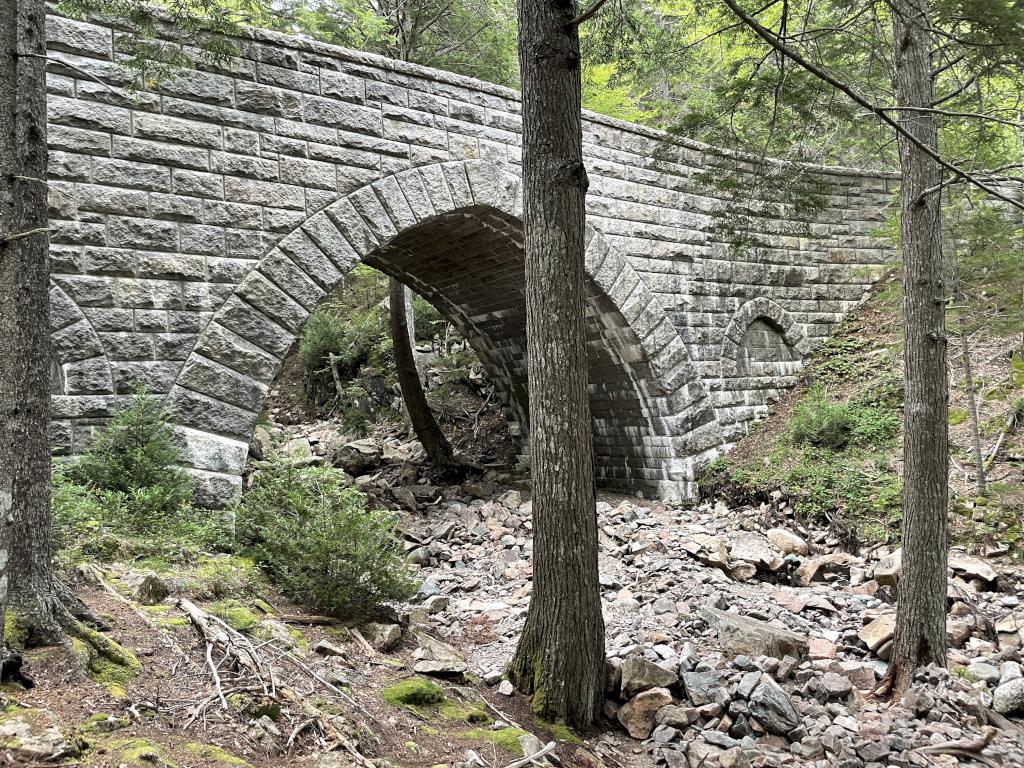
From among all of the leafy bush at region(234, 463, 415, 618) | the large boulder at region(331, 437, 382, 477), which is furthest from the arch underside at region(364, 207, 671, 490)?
the leafy bush at region(234, 463, 415, 618)

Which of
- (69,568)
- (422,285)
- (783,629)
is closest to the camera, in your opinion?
(69,568)

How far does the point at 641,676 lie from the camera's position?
415 centimetres

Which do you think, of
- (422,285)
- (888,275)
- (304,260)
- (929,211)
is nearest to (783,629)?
(929,211)

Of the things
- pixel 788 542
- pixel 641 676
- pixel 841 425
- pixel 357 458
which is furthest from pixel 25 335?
pixel 357 458

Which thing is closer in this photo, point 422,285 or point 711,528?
point 711,528

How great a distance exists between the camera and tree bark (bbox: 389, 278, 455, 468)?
1043 centimetres

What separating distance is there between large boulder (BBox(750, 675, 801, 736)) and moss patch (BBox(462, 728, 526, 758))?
Answer: 143cm

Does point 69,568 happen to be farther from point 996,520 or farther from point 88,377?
point 996,520

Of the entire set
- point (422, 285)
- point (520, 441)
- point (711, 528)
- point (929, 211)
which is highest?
Result: point (422, 285)

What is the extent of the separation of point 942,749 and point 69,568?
4632mm

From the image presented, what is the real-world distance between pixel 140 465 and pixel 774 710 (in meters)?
4.42

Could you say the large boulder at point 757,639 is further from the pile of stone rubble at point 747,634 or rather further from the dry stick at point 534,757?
the dry stick at point 534,757

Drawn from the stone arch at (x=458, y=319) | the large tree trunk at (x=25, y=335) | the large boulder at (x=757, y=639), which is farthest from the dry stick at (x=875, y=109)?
the stone arch at (x=458, y=319)

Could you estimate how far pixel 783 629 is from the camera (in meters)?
5.06
